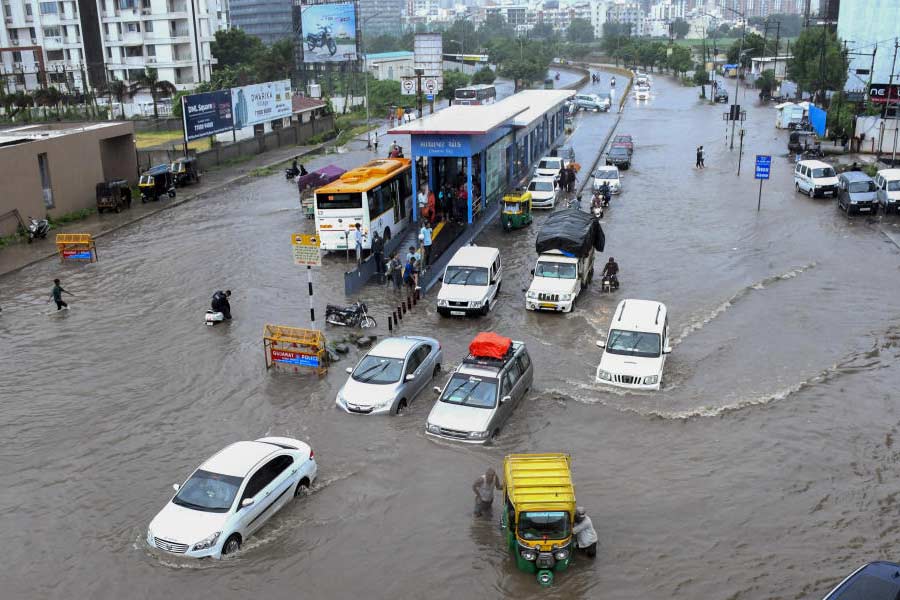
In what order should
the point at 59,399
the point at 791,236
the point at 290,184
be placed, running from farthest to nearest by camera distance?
the point at 290,184 → the point at 791,236 → the point at 59,399

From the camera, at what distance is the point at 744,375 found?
19.2m

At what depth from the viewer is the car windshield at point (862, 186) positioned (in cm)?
3375

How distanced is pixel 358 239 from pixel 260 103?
31964 millimetres

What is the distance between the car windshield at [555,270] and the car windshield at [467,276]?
1707mm

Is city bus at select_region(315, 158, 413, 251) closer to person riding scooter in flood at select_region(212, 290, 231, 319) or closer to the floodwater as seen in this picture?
the floodwater

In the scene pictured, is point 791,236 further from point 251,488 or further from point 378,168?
point 251,488

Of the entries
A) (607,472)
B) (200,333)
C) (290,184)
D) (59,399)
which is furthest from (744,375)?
(290,184)

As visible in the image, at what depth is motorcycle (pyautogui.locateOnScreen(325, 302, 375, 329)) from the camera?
22844 mm

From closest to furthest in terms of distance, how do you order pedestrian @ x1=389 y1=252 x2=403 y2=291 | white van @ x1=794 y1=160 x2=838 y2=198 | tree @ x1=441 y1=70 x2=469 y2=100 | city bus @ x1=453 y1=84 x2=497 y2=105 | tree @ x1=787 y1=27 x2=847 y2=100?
pedestrian @ x1=389 y1=252 x2=403 y2=291, white van @ x1=794 y1=160 x2=838 y2=198, tree @ x1=787 y1=27 x2=847 y2=100, city bus @ x1=453 y1=84 x2=497 y2=105, tree @ x1=441 y1=70 x2=469 y2=100

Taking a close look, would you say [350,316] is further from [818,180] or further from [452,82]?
[452,82]

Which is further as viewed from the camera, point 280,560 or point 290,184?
point 290,184

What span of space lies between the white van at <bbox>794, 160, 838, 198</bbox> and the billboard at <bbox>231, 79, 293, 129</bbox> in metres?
32.9

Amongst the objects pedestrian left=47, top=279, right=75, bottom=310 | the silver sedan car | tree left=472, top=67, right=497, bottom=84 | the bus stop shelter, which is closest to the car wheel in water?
the silver sedan car

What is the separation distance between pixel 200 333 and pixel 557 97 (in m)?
38.3
